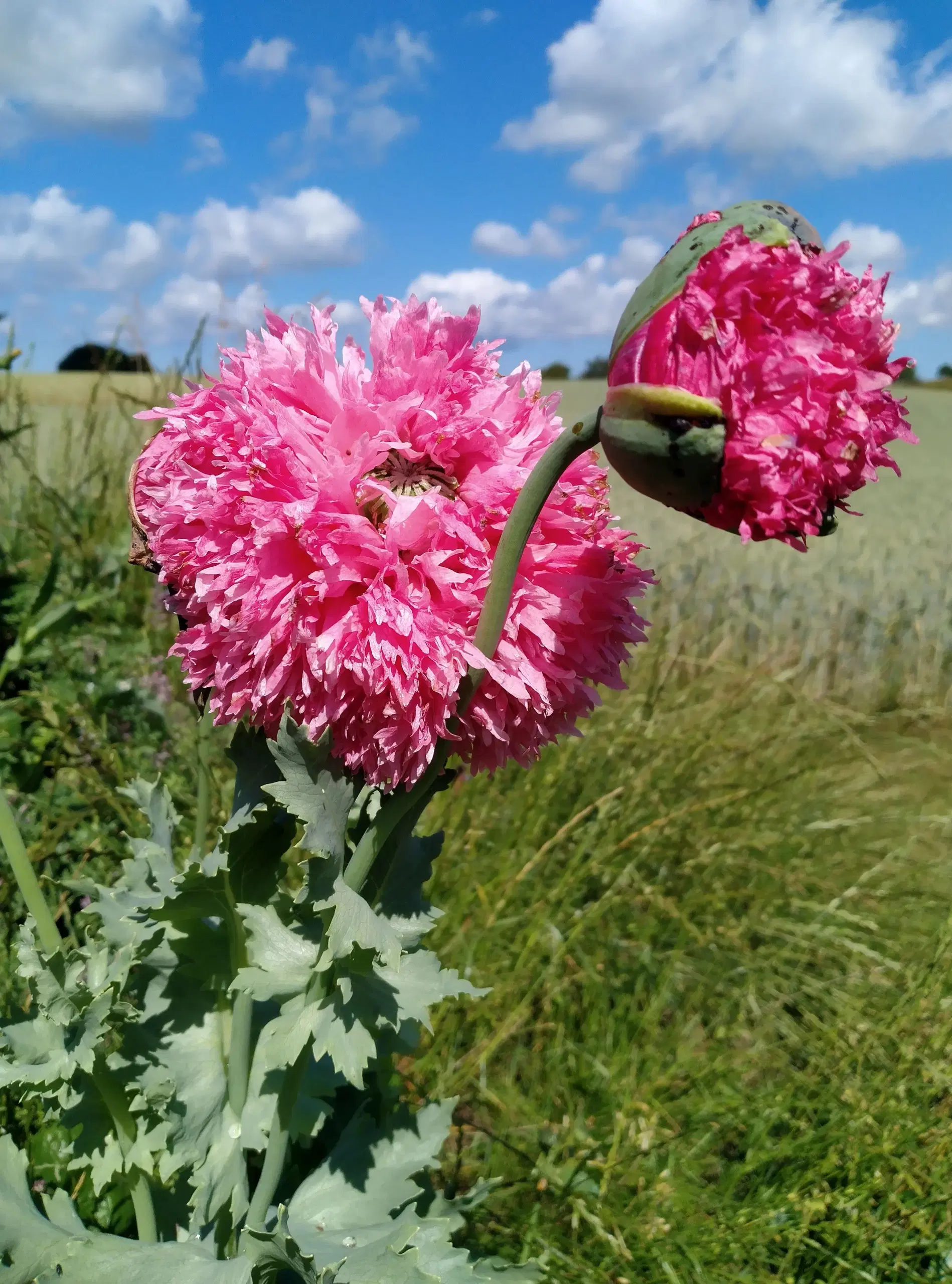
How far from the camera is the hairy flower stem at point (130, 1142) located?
1.38m

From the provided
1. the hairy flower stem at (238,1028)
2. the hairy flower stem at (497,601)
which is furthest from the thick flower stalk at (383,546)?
the hairy flower stem at (238,1028)

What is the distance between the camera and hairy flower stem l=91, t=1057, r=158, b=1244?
138 cm

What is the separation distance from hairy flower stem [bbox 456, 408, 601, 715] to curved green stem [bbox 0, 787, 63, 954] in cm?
73

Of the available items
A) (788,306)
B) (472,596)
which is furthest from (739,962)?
(788,306)

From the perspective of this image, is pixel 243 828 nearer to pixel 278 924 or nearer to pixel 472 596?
pixel 278 924

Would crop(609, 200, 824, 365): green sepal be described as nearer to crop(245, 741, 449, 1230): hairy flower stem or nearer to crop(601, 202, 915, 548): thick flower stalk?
crop(601, 202, 915, 548): thick flower stalk

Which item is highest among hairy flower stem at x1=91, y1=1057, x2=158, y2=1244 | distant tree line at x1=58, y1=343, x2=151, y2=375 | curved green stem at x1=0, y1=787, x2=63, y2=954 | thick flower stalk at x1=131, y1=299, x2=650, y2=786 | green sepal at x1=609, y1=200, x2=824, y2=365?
distant tree line at x1=58, y1=343, x2=151, y2=375

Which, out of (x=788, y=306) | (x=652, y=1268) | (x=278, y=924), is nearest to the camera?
(x=788, y=306)

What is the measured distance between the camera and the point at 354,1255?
1.23 m

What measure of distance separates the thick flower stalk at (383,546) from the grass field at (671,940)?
4.08ft

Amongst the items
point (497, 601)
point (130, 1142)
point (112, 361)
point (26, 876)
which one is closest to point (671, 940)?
point (130, 1142)

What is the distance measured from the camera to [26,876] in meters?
1.26

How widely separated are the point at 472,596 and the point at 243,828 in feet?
1.65

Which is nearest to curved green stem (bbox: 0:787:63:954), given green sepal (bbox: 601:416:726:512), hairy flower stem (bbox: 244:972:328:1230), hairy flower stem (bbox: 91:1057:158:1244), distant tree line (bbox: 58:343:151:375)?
hairy flower stem (bbox: 91:1057:158:1244)
